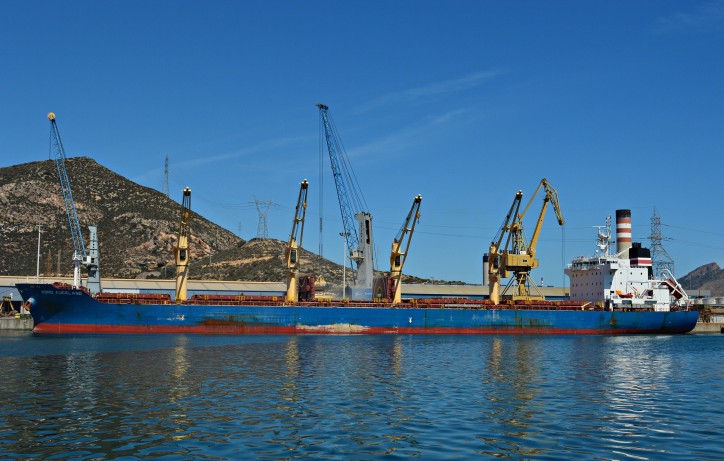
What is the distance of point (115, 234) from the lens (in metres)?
164

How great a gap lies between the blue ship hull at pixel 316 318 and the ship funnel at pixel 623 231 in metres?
8.82

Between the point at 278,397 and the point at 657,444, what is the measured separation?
13.2m

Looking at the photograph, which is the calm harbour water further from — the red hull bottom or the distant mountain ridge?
the distant mountain ridge

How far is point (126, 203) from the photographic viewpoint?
17925 cm

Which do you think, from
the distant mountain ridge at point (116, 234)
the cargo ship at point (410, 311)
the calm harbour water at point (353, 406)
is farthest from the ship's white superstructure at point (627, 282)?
the distant mountain ridge at point (116, 234)

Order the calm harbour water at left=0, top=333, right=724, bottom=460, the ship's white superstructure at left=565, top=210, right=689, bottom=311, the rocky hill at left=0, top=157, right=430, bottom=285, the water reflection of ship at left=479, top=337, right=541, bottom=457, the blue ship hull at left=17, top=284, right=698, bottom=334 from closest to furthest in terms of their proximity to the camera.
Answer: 1. the calm harbour water at left=0, top=333, right=724, bottom=460
2. the water reflection of ship at left=479, top=337, right=541, bottom=457
3. the blue ship hull at left=17, top=284, right=698, bottom=334
4. the ship's white superstructure at left=565, top=210, right=689, bottom=311
5. the rocky hill at left=0, top=157, right=430, bottom=285

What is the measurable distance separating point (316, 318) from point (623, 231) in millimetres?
40145

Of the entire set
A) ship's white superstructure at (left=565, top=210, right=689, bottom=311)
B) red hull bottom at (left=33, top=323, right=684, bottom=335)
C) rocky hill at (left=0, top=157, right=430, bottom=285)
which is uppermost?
rocky hill at (left=0, top=157, right=430, bottom=285)

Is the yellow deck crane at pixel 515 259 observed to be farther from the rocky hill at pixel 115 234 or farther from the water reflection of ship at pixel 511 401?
the rocky hill at pixel 115 234

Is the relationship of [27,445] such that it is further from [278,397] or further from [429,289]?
[429,289]

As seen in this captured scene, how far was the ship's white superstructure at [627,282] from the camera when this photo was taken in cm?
8294

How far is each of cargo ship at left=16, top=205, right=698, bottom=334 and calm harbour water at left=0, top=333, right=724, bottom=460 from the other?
20.5 meters

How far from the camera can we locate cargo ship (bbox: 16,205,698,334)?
64.1 m

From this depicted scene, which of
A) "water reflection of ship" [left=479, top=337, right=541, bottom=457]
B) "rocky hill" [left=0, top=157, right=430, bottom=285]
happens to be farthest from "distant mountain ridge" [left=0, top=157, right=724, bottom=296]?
"water reflection of ship" [left=479, top=337, right=541, bottom=457]
